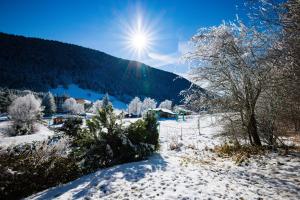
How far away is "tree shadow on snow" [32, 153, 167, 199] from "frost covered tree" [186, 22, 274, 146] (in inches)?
171

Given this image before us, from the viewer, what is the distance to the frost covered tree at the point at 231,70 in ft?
31.6

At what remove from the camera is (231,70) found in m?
10.4

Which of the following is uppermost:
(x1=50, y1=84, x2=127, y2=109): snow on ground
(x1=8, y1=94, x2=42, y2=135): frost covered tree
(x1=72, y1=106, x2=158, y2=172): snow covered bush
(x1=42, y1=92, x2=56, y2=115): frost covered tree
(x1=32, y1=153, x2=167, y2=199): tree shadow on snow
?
(x1=50, y1=84, x2=127, y2=109): snow on ground

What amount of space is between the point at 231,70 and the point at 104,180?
680cm

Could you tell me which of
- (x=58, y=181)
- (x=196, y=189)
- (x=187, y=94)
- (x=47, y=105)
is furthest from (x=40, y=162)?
(x=47, y=105)

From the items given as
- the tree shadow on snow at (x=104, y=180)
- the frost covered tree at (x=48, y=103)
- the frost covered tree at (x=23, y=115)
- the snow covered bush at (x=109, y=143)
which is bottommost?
the tree shadow on snow at (x=104, y=180)

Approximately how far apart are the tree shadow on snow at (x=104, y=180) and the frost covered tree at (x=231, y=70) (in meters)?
4.35

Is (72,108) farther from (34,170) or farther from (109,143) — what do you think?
(34,170)

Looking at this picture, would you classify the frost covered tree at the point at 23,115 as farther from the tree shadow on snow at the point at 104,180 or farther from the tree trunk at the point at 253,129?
the tree trunk at the point at 253,129

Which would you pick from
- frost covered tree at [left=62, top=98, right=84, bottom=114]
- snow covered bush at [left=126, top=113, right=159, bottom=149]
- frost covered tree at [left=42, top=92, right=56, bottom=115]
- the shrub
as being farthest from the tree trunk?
frost covered tree at [left=62, top=98, right=84, bottom=114]

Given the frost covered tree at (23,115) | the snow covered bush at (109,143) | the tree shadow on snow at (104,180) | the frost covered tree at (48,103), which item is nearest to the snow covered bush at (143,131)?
the snow covered bush at (109,143)

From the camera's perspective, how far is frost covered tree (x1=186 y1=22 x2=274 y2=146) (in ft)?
Answer: 31.6

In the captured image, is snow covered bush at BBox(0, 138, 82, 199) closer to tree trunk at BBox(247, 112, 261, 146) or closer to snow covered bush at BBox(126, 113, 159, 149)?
snow covered bush at BBox(126, 113, 159, 149)

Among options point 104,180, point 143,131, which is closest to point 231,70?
point 143,131
